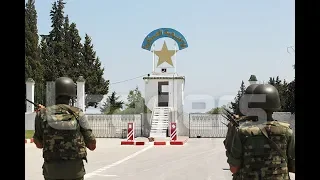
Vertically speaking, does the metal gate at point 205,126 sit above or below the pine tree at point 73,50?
below

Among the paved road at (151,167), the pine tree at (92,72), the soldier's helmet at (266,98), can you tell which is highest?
the pine tree at (92,72)

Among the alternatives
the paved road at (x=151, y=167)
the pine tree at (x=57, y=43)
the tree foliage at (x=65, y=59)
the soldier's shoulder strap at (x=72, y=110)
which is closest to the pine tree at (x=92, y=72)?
the tree foliage at (x=65, y=59)

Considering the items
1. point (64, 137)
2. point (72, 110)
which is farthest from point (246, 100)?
point (64, 137)

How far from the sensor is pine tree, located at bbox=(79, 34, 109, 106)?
3444 centimetres

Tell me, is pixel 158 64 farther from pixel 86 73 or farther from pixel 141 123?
pixel 86 73

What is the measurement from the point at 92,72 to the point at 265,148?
104 ft

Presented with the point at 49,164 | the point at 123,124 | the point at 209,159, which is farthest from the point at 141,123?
the point at 49,164

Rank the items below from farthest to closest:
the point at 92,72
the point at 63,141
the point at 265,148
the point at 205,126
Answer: the point at 92,72
the point at 205,126
the point at 63,141
the point at 265,148

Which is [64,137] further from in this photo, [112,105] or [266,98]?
[112,105]

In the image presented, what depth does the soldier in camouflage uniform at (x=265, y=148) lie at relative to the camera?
155 inches

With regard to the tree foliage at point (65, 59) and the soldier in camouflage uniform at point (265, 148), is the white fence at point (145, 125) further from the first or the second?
the soldier in camouflage uniform at point (265, 148)

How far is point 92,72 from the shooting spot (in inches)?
1377

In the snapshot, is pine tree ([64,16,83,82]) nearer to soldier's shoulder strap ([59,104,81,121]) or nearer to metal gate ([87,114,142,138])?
metal gate ([87,114,142,138])

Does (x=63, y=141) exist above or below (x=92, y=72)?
below
